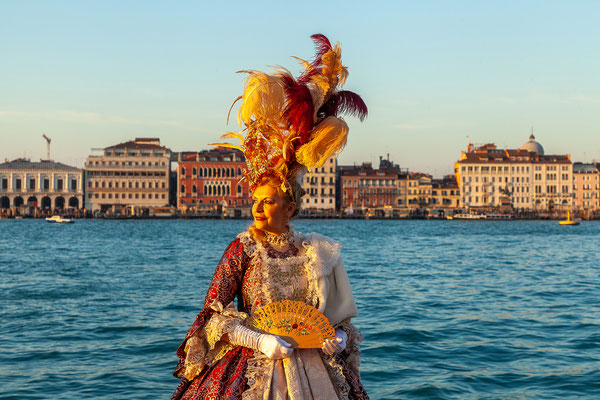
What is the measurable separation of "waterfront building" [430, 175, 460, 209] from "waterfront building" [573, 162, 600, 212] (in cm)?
1554

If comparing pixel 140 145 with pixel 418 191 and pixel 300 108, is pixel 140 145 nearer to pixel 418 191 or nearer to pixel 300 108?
pixel 418 191

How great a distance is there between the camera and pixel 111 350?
371 inches

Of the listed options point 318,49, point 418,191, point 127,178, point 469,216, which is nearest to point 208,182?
point 127,178

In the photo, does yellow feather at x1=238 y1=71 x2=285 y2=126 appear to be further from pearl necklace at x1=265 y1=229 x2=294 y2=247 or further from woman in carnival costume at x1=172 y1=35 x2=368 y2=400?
pearl necklace at x1=265 y1=229 x2=294 y2=247

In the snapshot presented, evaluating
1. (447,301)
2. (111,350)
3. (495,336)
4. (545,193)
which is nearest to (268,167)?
(111,350)

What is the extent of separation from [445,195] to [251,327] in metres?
93.6

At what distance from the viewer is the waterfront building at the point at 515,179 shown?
92250 mm

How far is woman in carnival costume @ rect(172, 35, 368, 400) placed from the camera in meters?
2.96

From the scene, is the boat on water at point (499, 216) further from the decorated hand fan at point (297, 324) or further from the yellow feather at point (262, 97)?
the decorated hand fan at point (297, 324)

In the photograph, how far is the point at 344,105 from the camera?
3.17 metres

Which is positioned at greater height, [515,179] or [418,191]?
[515,179]

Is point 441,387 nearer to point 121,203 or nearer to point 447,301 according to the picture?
point 447,301

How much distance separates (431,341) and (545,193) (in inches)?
3491

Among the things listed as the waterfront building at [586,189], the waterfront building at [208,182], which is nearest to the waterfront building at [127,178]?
the waterfront building at [208,182]
